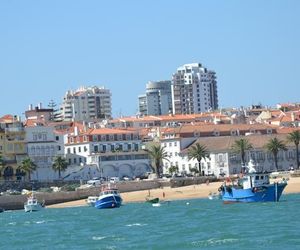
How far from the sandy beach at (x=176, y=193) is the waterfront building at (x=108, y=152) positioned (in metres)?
24.9

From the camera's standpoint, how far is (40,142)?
169m

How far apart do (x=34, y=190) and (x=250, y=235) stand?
260 ft

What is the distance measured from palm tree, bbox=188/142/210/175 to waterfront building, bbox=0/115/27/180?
2195cm

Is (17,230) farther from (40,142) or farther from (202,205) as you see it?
(40,142)

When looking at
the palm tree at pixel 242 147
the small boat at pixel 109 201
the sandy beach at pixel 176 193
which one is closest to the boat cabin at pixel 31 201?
the sandy beach at pixel 176 193

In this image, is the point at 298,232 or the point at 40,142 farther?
the point at 40,142

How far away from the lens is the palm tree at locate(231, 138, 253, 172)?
16438 centimetres

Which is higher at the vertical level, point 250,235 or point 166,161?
point 166,161

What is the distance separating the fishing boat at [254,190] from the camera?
111688 millimetres

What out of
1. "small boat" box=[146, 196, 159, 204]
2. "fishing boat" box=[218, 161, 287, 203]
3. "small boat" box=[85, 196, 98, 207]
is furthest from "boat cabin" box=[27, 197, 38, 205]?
"fishing boat" box=[218, 161, 287, 203]

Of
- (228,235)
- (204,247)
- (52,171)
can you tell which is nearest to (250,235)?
(228,235)

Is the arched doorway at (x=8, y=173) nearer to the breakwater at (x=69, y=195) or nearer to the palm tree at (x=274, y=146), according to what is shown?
the breakwater at (x=69, y=195)

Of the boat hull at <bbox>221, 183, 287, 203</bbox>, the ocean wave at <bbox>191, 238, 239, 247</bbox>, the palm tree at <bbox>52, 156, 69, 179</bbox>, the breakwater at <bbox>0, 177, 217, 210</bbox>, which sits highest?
the palm tree at <bbox>52, 156, 69, 179</bbox>

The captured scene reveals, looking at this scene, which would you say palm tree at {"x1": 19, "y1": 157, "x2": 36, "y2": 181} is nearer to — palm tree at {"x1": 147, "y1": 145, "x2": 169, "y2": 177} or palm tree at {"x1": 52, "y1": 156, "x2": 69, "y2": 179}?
palm tree at {"x1": 52, "y1": 156, "x2": 69, "y2": 179}
